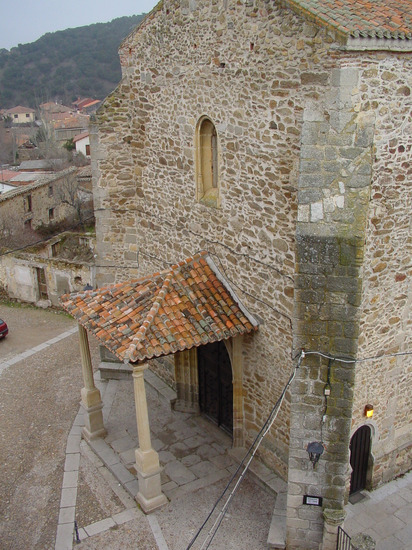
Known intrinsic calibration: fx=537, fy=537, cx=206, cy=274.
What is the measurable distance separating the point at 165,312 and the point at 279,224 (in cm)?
222

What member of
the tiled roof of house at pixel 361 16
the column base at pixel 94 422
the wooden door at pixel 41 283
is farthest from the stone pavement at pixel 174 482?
the wooden door at pixel 41 283

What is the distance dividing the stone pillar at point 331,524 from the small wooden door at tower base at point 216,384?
349 cm

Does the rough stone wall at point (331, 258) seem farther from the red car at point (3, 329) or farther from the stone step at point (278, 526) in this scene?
the red car at point (3, 329)

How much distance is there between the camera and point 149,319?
26.7ft

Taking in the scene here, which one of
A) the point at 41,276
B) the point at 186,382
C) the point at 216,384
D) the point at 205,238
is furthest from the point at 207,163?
the point at 41,276

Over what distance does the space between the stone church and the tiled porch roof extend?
3cm

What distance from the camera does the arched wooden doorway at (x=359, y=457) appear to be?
8555mm

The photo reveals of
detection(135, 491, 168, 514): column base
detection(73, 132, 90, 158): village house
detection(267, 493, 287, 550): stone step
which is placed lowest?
detection(135, 491, 168, 514): column base

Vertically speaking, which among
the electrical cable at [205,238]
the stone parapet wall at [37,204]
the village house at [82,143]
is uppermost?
the village house at [82,143]

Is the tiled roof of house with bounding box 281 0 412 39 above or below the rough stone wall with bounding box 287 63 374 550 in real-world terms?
above

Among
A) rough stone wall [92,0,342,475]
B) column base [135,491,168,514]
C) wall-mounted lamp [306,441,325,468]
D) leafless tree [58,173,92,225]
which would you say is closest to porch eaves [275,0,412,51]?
rough stone wall [92,0,342,475]

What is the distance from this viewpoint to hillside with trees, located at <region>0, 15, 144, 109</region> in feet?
306

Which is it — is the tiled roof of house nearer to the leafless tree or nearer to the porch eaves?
the porch eaves

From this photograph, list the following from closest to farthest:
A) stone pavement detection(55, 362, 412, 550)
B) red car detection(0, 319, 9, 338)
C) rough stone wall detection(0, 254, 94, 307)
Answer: stone pavement detection(55, 362, 412, 550) → red car detection(0, 319, 9, 338) → rough stone wall detection(0, 254, 94, 307)
